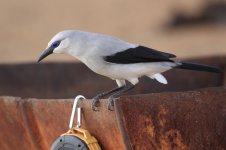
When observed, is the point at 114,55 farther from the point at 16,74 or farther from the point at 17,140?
the point at 16,74

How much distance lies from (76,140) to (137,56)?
3.53ft

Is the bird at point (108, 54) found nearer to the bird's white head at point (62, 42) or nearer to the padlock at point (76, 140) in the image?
the bird's white head at point (62, 42)

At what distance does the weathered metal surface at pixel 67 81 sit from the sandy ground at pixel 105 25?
3.09 metres

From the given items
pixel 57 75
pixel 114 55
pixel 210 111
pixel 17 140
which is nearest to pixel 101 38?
pixel 114 55

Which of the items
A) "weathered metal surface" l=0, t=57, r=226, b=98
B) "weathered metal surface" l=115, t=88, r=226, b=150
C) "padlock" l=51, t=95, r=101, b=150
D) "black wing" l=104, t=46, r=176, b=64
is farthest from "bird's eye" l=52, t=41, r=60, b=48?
"weathered metal surface" l=0, t=57, r=226, b=98

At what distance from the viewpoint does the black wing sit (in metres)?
3.63

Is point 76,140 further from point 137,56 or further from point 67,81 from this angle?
point 67,81

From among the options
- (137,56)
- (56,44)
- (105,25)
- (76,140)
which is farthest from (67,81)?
(105,25)

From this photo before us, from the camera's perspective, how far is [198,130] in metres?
2.74

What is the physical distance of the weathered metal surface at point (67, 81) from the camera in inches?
225

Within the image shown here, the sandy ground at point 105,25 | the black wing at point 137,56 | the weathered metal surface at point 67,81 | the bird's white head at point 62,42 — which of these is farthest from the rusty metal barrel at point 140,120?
the sandy ground at point 105,25

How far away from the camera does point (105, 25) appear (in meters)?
10.5

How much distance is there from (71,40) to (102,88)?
7.03 feet

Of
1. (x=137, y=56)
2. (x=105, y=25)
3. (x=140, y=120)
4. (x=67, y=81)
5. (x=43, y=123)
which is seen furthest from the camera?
(x=105, y=25)
